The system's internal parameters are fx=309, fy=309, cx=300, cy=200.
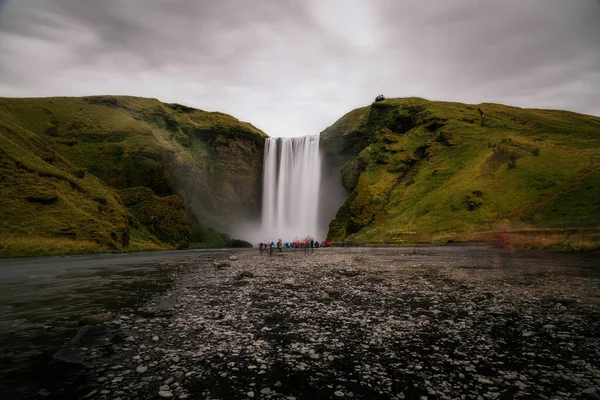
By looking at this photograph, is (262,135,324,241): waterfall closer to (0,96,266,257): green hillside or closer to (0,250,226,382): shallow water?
(0,96,266,257): green hillside

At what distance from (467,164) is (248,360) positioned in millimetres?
87303

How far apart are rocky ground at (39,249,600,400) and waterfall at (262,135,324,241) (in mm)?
106474

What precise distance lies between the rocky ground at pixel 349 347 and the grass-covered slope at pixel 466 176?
35175mm

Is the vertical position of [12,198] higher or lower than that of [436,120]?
lower

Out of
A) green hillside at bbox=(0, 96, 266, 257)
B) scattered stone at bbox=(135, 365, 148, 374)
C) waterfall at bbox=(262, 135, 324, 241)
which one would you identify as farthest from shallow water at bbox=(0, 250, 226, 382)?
waterfall at bbox=(262, 135, 324, 241)

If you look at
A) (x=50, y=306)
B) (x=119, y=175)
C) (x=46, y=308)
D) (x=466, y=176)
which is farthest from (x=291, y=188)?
(x=46, y=308)

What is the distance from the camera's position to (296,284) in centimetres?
1969

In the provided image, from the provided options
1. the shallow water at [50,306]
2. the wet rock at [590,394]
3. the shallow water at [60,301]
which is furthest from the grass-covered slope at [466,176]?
the shallow water at [50,306]

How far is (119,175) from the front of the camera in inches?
3647

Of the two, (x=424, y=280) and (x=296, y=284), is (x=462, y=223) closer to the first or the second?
(x=424, y=280)

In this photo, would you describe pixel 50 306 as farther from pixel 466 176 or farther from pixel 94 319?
pixel 466 176

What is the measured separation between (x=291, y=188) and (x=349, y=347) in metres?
120

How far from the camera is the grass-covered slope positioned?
51.1 meters

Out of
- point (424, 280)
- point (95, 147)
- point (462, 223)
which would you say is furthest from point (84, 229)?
point (462, 223)
